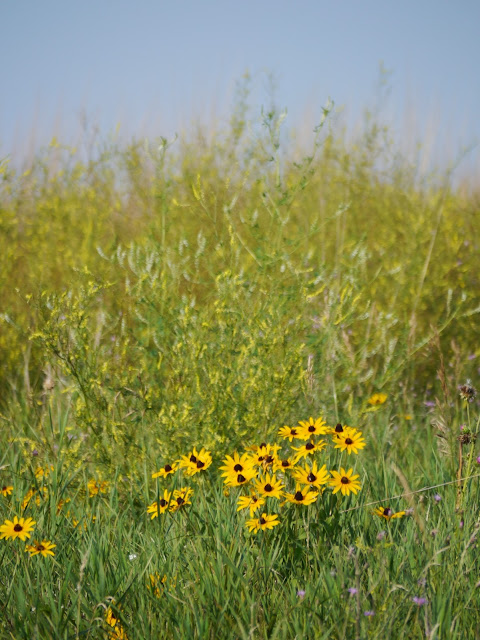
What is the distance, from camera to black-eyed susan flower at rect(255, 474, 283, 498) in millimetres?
1783

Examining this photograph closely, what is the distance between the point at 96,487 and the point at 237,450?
0.59m

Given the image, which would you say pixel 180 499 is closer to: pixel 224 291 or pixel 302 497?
pixel 302 497

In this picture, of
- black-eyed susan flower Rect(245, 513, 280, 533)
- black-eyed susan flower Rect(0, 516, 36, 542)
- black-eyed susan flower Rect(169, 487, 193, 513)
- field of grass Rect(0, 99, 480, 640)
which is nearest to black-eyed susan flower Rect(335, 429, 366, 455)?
field of grass Rect(0, 99, 480, 640)

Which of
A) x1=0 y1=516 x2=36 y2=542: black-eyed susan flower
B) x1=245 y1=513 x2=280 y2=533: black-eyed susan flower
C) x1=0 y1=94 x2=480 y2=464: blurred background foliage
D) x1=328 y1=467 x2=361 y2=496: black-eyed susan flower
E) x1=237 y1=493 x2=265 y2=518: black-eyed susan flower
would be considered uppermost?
x1=0 y1=94 x2=480 y2=464: blurred background foliage

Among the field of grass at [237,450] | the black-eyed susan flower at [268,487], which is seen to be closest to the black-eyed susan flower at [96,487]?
the field of grass at [237,450]

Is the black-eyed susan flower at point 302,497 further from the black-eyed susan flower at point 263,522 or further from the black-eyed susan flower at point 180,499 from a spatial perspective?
the black-eyed susan flower at point 180,499

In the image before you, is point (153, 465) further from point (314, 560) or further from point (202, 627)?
point (202, 627)

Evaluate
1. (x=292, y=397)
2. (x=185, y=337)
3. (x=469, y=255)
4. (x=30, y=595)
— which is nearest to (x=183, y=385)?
(x=185, y=337)

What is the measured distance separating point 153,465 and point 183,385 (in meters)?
0.34

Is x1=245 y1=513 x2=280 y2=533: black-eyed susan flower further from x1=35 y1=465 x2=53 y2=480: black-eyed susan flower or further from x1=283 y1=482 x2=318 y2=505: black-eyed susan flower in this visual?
x1=35 y1=465 x2=53 y2=480: black-eyed susan flower

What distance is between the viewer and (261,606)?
170 centimetres

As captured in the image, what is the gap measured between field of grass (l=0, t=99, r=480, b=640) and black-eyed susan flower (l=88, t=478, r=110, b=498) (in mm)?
18

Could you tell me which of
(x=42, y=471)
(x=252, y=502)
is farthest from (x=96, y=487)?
(x=252, y=502)

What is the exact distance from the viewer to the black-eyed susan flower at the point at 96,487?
2500 millimetres
